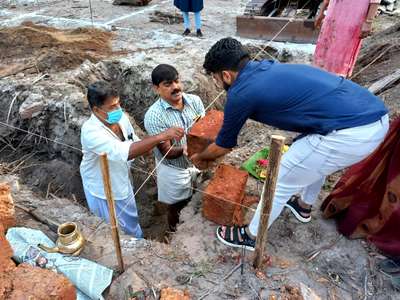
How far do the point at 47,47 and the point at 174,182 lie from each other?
222 inches

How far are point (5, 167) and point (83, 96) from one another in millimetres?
1602

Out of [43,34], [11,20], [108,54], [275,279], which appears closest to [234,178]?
[275,279]

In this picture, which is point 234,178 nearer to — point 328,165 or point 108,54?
point 328,165

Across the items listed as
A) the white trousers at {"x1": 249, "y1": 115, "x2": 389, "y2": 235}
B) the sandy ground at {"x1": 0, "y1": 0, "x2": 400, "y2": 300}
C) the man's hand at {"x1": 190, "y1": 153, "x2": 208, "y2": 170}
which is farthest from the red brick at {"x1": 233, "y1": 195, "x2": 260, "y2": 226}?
the white trousers at {"x1": 249, "y1": 115, "x2": 389, "y2": 235}

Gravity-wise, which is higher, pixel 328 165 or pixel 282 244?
pixel 328 165

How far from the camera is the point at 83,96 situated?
5.66 meters

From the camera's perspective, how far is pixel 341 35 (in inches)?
208

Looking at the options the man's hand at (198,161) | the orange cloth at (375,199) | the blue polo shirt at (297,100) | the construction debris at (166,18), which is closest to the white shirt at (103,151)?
the man's hand at (198,161)

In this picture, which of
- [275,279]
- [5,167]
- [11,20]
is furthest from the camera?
[11,20]

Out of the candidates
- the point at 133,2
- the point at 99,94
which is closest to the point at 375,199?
the point at 99,94

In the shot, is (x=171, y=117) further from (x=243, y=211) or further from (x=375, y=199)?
(x=375, y=199)

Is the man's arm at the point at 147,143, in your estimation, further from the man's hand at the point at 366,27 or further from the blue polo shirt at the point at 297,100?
the man's hand at the point at 366,27

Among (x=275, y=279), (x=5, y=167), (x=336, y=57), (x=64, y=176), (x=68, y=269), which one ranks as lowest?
(x=64, y=176)

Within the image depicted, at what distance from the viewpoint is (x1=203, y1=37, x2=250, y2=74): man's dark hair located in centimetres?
252
